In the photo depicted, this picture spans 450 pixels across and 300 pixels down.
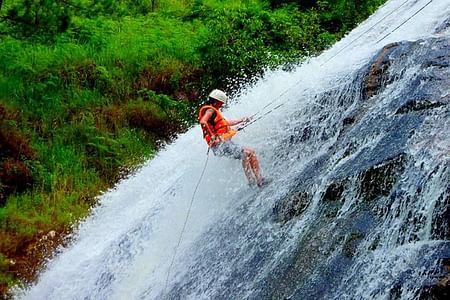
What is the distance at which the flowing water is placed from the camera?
6496mm

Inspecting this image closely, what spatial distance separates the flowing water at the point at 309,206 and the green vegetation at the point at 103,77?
901 millimetres

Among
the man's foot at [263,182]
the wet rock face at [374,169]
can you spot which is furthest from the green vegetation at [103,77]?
the wet rock face at [374,169]

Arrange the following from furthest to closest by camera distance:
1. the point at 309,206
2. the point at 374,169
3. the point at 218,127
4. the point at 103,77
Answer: the point at 103,77, the point at 218,127, the point at 309,206, the point at 374,169

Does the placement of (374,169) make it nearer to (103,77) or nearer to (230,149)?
(230,149)

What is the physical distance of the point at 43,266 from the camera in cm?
1031

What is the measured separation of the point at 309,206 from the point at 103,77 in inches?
362

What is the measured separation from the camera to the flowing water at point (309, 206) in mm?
6496

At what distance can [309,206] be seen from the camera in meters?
7.71

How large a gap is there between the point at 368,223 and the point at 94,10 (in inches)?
321

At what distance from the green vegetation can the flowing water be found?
35.5 inches

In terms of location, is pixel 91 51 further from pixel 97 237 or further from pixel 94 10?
pixel 97 237

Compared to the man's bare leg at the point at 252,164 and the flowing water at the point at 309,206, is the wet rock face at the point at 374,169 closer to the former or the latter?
the flowing water at the point at 309,206

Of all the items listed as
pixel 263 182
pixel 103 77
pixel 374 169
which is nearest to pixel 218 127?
pixel 263 182

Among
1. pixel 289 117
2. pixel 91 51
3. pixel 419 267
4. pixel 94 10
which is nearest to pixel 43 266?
pixel 289 117
